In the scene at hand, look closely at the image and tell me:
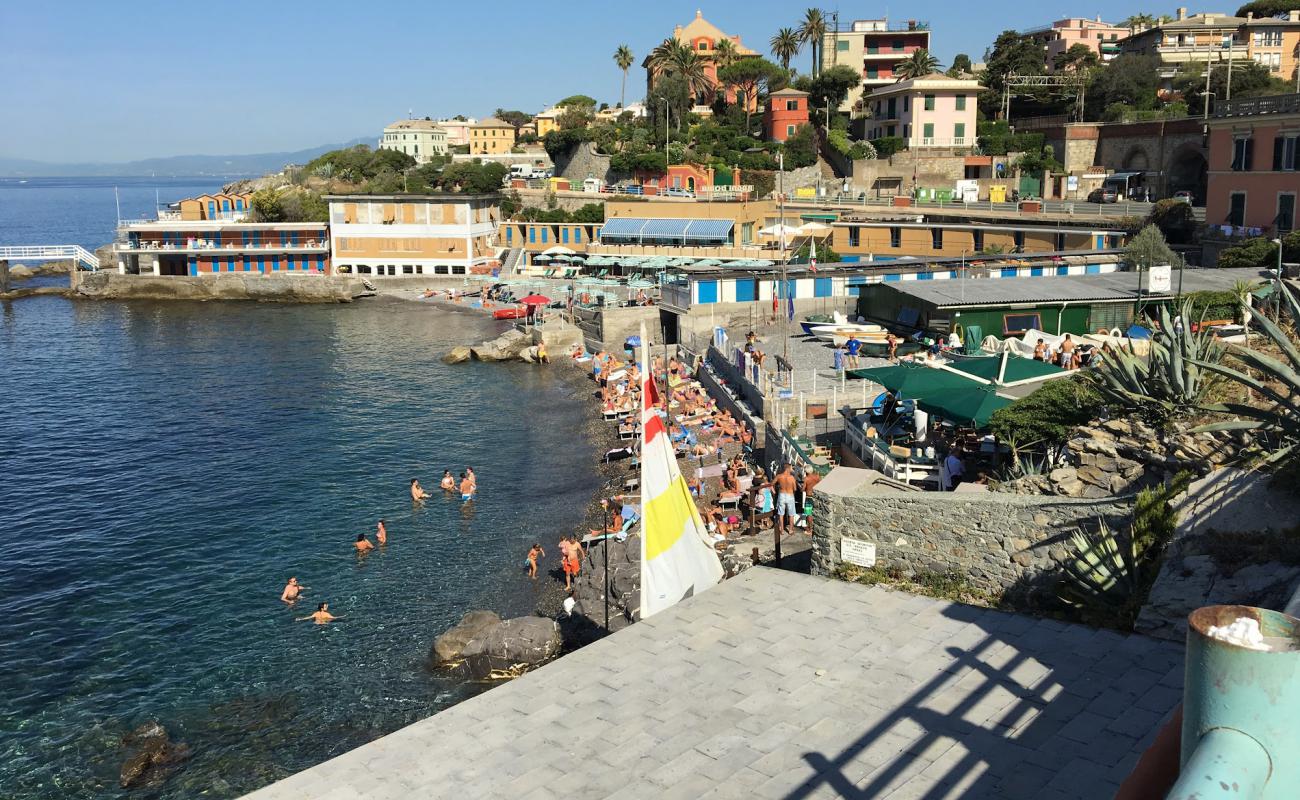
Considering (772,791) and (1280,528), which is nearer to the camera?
(772,791)

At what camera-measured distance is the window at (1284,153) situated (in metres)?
34.1

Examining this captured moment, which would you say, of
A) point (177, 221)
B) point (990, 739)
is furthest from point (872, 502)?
point (177, 221)

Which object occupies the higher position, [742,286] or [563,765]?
[742,286]

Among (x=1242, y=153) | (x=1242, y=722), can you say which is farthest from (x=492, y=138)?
(x=1242, y=722)

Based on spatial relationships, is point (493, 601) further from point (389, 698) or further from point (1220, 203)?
point (1220, 203)

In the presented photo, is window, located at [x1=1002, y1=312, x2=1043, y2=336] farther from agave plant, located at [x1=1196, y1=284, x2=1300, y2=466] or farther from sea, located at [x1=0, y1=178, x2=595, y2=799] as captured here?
agave plant, located at [x1=1196, y1=284, x2=1300, y2=466]

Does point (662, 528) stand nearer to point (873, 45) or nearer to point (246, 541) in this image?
point (246, 541)

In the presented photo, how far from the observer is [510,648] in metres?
15.9

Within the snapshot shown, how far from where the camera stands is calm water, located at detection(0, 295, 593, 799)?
48.7ft

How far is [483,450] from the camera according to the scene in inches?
1128

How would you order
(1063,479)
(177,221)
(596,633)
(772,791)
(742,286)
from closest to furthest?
(772,791)
(1063,479)
(596,633)
(742,286)
(177,221)

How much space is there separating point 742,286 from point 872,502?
24.6 metres

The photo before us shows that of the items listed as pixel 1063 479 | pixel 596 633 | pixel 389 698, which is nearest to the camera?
pixel 1063 479

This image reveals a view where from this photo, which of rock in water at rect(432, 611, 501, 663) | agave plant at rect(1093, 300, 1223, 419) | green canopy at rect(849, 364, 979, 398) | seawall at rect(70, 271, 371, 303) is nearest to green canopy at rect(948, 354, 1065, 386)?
green canopy at rect(849, 364, 979, 398)
